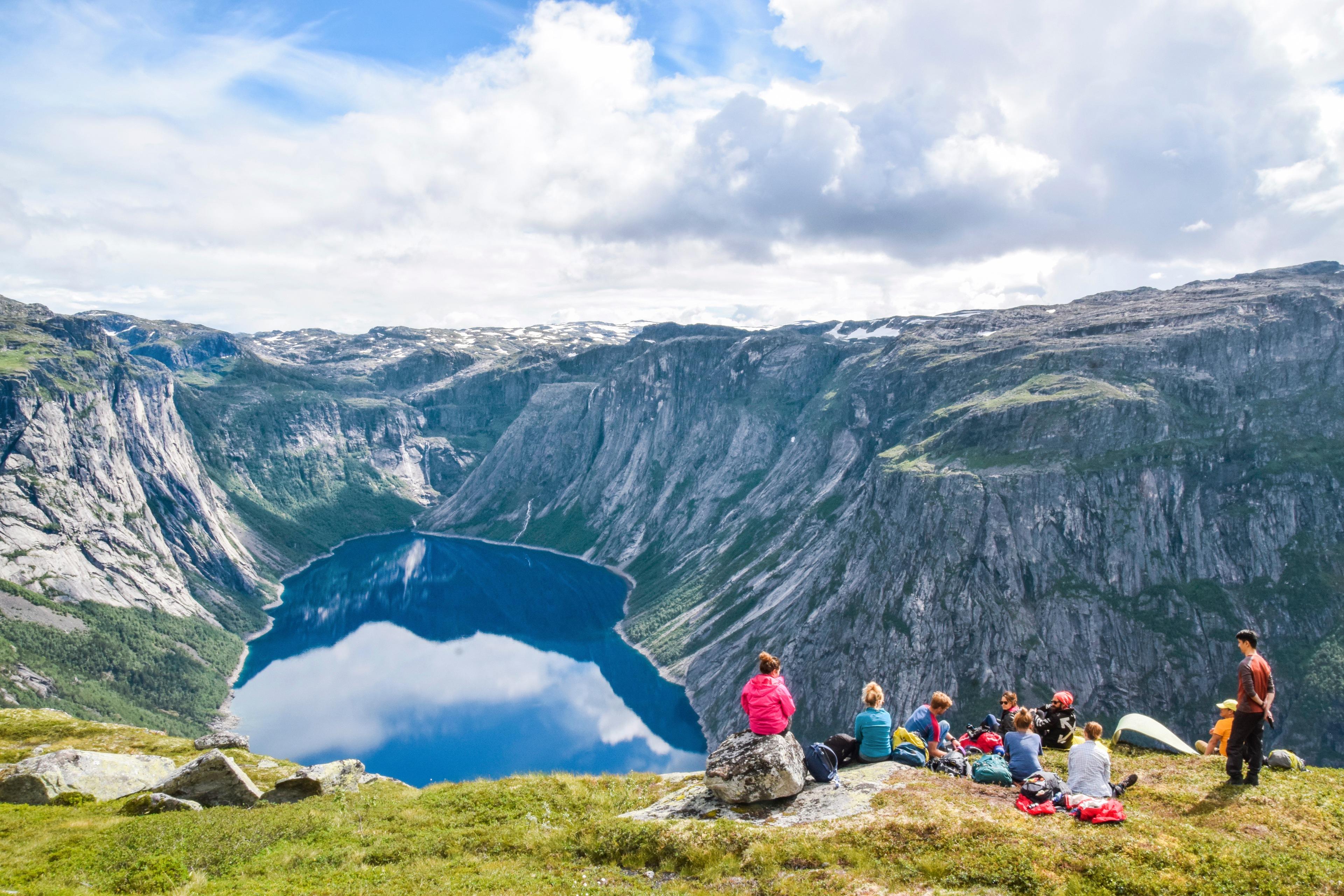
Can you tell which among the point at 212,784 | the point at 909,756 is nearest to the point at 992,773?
the point at 909,756

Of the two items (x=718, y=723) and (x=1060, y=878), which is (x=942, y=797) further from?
(x=718, y=723)

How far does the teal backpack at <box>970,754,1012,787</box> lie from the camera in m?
22.2

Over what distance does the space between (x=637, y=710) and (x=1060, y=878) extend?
401 ft

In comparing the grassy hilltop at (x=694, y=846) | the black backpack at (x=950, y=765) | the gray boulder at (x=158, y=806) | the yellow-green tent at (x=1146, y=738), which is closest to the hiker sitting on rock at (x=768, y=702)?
the grassy hilltop at (x=694, y=846)

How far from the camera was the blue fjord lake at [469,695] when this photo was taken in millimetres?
112875

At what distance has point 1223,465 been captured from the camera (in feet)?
354

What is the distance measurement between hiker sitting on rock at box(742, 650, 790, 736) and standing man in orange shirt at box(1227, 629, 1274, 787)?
13.4m

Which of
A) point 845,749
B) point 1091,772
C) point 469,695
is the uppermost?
point 1091,772

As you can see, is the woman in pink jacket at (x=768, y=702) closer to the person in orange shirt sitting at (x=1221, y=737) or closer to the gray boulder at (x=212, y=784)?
the person in orange shirt sitting at (x=1221, y=737)

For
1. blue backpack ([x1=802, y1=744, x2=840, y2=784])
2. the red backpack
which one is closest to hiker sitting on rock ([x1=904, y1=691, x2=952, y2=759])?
the red backpack

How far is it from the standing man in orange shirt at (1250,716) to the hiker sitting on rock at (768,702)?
13377 mm

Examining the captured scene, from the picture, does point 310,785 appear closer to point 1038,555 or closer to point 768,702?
point 768,702

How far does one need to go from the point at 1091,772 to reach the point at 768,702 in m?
9.59

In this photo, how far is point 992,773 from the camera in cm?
2227
